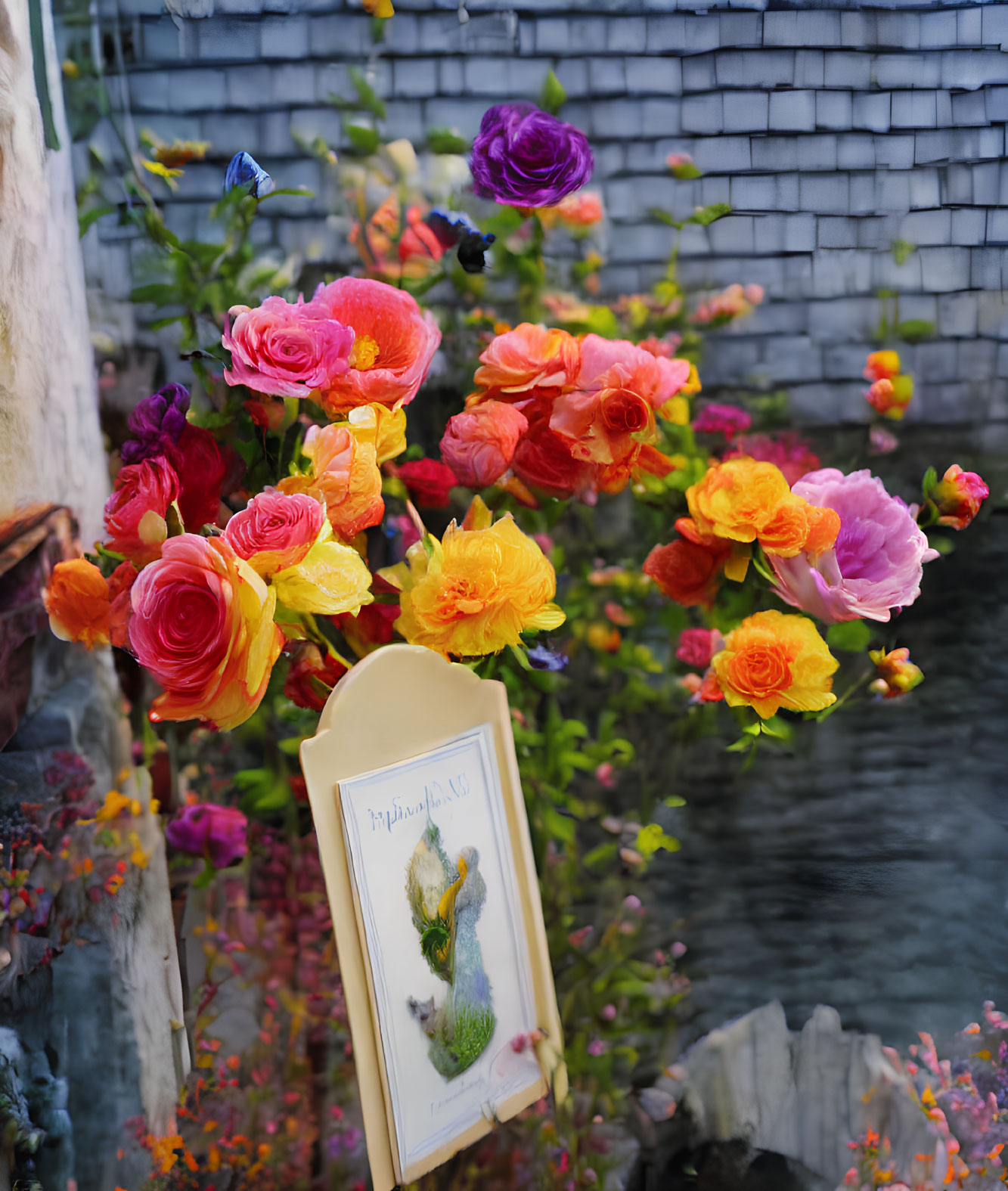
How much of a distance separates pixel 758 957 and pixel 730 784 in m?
0.32

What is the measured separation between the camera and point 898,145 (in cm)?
126

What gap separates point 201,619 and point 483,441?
415 millimetres

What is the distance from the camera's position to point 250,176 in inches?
35.9

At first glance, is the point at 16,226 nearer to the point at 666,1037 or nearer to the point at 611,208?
the point at 611,208

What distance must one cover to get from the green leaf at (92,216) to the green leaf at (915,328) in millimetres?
1224

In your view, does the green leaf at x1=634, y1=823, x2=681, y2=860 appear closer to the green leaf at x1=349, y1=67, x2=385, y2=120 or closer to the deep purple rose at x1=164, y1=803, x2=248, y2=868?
the deep purple rose at x1=164, y1=803, x2=248, y2=868

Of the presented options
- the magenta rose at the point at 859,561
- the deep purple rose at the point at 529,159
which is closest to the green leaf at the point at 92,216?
the deep purple rose at the point at 529,159

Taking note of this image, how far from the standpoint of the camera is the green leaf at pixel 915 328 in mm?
1283

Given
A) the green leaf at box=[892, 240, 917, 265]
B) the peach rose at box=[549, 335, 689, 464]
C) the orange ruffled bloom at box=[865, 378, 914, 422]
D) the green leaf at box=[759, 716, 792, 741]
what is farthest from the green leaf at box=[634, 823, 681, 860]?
the green leaf at box=[892, 240, 917, 265]

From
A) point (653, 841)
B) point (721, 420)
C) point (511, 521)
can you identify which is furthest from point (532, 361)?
point (653, 841)

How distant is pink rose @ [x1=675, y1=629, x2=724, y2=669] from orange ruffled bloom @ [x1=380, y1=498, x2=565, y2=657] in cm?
46

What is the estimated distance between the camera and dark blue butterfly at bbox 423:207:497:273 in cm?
108

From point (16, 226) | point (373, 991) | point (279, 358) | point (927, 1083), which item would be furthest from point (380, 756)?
point (927, 1083)

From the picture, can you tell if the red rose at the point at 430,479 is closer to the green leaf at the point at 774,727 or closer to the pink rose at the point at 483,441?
the pink rose at the point at 483,441
